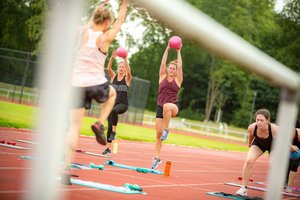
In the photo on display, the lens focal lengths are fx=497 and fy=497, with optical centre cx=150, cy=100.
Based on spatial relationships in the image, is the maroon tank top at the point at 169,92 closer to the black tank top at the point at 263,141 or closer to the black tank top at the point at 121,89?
the black tank top at the point at 121,89

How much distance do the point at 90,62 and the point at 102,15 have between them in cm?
50

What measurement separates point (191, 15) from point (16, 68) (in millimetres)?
27801

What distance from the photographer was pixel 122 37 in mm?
46531

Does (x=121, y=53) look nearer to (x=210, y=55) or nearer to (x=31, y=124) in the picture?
(x=31, y=124)

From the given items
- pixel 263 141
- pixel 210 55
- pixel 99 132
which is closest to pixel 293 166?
pixel 263 141

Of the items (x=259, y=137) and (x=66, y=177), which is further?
(x=259, y=137)

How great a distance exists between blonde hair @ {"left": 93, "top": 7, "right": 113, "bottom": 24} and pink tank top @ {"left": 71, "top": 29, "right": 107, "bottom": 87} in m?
0.14

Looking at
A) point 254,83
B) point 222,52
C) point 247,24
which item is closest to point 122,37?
point 247,24

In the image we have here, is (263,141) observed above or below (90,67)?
below

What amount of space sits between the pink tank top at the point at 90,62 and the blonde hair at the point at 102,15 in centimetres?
14

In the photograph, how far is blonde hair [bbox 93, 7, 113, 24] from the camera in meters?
5.04

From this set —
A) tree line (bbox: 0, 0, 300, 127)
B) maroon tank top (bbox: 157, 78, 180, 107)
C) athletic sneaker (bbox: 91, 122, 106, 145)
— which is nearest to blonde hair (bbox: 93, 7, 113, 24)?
athletic sneaker (bbox: 91, 122, 106, 145)

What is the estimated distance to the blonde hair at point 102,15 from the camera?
504 cm

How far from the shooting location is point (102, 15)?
200 inches
